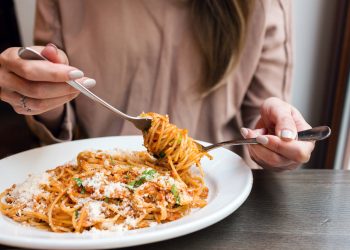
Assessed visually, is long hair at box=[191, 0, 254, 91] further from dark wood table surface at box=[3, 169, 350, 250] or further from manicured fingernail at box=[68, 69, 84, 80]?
manicured fingernail at box=[68, 69, 84, 80]

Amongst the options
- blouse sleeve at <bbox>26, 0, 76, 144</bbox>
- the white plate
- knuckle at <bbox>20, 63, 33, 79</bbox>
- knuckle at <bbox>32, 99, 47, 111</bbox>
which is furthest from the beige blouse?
knuckle at <bbox>20, 63, 33, 79</bbox>

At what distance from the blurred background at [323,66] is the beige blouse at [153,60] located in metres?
0.64

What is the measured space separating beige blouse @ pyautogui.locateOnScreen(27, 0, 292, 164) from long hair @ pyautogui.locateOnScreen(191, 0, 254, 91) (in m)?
0.05

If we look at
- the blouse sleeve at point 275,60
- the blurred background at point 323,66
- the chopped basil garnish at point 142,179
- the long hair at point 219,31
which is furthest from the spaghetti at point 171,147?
the blurred background at point 323,66

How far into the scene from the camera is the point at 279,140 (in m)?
0.84

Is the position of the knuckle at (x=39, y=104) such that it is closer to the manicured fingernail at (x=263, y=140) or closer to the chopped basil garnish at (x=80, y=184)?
the chopped basil garnish at (x=80, y=184)

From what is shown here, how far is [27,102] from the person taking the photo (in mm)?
882

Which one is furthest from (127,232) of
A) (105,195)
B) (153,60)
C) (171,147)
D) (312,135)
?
(153,60)

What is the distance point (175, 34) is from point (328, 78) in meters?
1.13

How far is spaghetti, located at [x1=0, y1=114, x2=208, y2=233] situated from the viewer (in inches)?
29.4

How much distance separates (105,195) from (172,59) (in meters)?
0.77

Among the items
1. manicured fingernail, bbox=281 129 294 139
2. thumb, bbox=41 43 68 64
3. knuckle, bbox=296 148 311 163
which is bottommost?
knuckle, bbox=296 148 311 163

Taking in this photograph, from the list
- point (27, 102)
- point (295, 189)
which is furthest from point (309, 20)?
point (27, 102)

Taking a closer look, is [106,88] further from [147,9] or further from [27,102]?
[27,102]
